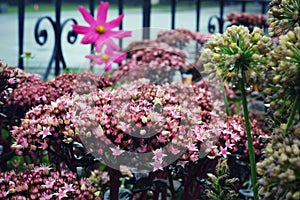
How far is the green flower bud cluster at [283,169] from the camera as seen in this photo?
3.15 ft

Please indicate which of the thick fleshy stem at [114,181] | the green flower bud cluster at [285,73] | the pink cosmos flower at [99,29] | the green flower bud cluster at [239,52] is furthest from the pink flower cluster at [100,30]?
the green flower bud cluster at [285,73]

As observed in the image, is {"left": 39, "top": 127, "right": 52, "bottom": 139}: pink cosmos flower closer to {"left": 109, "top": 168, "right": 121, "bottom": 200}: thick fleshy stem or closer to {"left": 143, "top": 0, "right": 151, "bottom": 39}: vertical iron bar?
{"left": 109, "top": 168, "right": 121, "bottom": 200}: thick fleshy stem

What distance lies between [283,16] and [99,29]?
1.33 metres

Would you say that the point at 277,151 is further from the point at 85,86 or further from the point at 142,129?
the point at 85,86

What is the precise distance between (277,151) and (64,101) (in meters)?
0.70

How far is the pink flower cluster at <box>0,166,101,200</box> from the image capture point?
1.29 meters

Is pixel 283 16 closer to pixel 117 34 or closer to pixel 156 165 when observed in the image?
pixel 156 165

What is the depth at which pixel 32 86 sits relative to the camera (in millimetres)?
1817

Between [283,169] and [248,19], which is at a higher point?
[248,19]

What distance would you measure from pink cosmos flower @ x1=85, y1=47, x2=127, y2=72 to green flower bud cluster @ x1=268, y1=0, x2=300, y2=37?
55.1 inches

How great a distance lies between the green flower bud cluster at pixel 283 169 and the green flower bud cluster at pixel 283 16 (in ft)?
0.81

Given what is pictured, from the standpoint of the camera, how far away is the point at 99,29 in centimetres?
245

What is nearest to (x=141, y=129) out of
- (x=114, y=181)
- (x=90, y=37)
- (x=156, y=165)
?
(x=156, y=165)

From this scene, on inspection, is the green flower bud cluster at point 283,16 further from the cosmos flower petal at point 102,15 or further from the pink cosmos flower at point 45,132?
the cosmos flower petal at point 102,15
